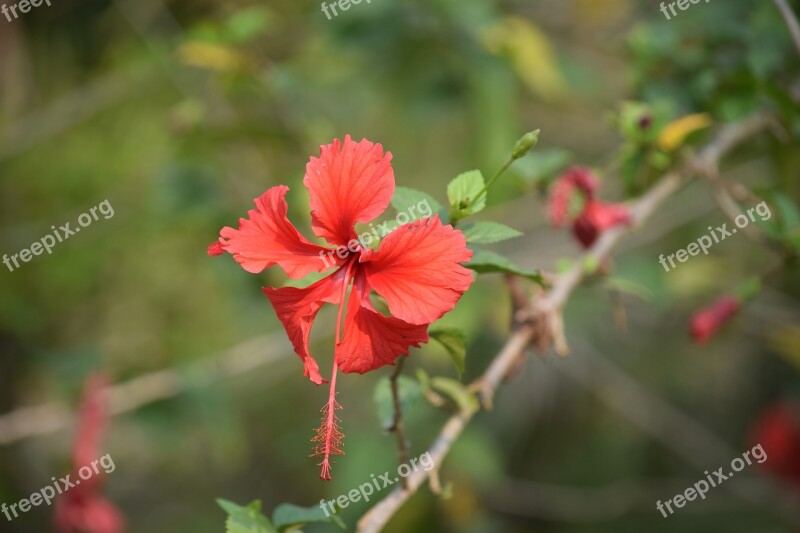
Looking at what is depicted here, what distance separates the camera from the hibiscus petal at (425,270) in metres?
0.63

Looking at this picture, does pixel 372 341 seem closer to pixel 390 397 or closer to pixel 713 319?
pixel 390 397

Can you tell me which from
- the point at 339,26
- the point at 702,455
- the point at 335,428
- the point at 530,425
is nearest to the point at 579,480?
the point at 530,425

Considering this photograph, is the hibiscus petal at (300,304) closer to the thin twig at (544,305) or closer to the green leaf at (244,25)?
the thin twig at (544,305)

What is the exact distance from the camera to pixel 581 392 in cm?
246

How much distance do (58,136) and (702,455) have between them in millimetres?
1914

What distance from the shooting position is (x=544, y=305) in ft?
3.04

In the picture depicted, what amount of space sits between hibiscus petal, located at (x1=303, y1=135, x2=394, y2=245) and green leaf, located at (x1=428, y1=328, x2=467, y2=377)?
0.14 m

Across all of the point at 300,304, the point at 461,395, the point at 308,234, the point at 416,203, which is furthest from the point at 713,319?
the point at 308,234

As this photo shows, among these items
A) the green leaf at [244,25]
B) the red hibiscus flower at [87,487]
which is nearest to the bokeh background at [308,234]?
the green leaf at [244,25]

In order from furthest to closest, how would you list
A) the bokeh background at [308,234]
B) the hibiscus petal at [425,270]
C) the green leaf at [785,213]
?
the bokeh background at [308,234] < the green leaf at [785,213] < the hibiscus petal at [425,270]

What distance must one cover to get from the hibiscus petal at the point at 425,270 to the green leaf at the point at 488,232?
86 millimetres

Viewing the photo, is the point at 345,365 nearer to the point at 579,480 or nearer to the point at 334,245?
the point at 334,245

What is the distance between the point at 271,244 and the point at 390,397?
220mm

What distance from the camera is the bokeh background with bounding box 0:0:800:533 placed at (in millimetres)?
1608
